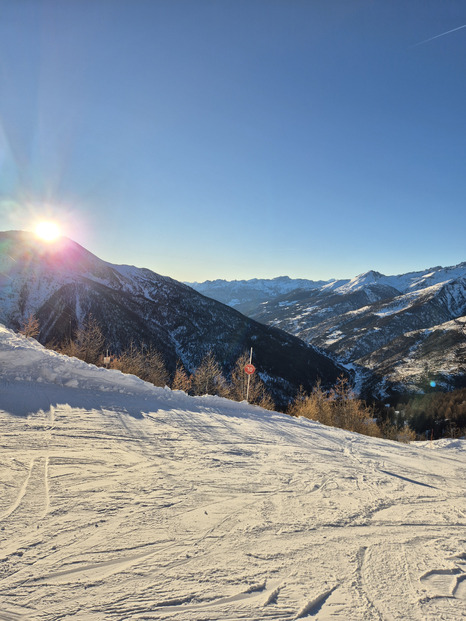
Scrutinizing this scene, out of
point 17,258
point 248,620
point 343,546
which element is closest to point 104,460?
point 248,620

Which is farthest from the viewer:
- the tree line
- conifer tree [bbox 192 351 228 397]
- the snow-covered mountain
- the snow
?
the snow-covered mountain

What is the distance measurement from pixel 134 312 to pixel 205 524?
112 metres

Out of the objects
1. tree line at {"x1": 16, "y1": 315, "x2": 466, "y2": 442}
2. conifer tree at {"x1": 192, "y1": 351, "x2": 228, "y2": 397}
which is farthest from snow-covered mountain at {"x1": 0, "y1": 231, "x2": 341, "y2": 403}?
conifer tree at {"x1": 192, "y1": 351, "x2": 228, "y2": 397}

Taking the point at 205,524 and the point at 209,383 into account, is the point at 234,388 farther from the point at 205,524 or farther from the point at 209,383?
the point at 205,524

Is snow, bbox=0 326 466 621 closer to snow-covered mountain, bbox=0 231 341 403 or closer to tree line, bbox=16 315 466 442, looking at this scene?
tree line, bbox=16 315 466 442

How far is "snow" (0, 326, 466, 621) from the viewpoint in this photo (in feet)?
10.2

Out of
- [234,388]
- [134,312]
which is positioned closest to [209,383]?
[234,388]

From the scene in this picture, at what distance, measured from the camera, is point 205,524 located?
4.29m

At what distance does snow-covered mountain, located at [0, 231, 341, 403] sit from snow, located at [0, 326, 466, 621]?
59511 millimetres

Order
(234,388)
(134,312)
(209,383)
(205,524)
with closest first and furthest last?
(205,524) < (209,383) < (234,388) < (134,312)

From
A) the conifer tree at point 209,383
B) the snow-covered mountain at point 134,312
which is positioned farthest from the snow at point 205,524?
the snow-covered mountain at point 134,312

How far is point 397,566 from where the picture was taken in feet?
12.7

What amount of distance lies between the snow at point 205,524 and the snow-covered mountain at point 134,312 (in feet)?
195

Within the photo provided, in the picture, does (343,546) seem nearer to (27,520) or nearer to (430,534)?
(430,534)
